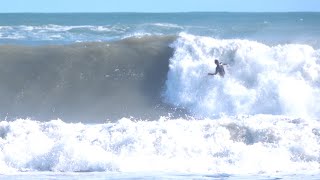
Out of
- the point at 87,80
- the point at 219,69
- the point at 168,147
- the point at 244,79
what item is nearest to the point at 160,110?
the point at 219,69

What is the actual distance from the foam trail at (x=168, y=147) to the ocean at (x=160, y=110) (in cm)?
2

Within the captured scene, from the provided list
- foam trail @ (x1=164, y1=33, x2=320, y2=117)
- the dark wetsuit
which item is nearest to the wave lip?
foam trail @ (x1=164, y1=33, x2=320, y2=117)

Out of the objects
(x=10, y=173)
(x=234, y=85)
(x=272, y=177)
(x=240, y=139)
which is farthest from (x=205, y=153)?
(x=234, y=85)

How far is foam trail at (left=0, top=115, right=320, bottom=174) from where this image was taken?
1274 cm

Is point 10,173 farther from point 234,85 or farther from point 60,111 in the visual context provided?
point 234,85

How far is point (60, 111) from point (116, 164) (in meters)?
6.14

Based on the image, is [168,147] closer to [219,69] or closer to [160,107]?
[160,107]

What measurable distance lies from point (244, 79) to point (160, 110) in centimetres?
223

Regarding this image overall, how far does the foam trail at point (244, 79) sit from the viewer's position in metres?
18.4

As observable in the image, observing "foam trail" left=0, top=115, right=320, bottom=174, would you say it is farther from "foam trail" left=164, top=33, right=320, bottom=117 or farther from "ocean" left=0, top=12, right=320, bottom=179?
"foam trail" left=164, top=33, right=320, bottom=117

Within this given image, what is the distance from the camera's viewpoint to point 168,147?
13.6m

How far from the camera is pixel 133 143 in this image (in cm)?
1383

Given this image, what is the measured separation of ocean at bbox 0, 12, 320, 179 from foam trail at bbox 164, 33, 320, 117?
0.02 m

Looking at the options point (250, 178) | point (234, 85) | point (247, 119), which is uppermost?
point (234, 85)
